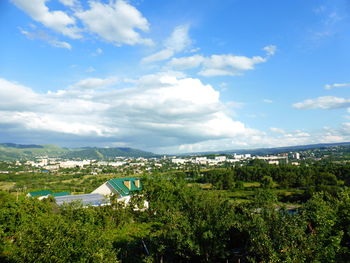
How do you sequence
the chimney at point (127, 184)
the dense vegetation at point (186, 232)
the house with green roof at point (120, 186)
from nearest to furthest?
the dense vegetation at point (186, 232), the house with green roof at point (120, 186), the chimney at point (127, 184)

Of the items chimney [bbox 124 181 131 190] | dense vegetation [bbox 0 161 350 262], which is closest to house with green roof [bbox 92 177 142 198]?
chimney [bbox 124 181 131 190]

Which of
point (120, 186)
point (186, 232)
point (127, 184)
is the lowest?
point (120, 186)

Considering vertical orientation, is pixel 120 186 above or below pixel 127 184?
below

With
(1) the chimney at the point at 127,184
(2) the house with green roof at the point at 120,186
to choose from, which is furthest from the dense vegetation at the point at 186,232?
→ (1) the chimney at the point at 127,184

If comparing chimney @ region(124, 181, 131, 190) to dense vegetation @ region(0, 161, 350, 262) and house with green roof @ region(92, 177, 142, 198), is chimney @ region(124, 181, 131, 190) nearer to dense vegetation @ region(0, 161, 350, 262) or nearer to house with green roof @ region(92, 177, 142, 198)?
house with green roof @ region(92, 177, 142, 198)

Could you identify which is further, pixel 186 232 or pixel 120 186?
pixel 120 186

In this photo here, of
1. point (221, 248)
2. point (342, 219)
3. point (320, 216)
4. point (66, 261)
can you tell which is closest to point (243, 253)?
point (221, 248)

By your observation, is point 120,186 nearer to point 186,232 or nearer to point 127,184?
point 127,184

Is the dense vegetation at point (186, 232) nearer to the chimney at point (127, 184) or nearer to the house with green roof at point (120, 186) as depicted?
the house with green roof at point (120, 186)

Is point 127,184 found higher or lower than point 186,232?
lower

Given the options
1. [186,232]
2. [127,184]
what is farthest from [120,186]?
[186,232]

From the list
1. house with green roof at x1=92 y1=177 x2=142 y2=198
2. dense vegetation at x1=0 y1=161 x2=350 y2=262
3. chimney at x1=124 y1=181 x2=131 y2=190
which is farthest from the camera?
chimney at x1=124 y1=181 x2=131 y2=190
